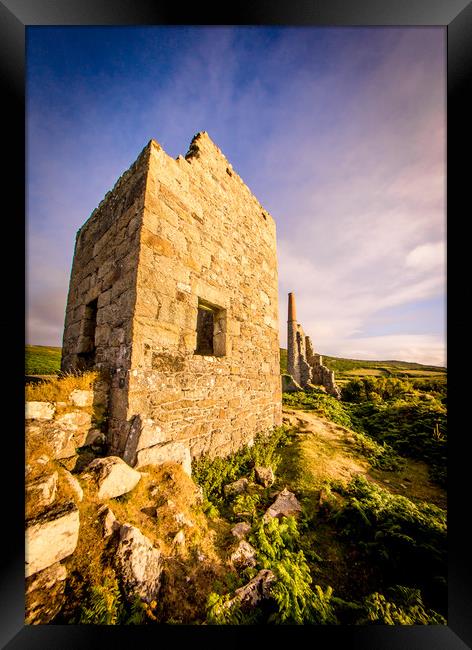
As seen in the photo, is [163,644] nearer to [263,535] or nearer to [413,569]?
[263,535]

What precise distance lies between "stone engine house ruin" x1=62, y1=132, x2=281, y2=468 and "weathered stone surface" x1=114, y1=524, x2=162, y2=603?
0.88 metres

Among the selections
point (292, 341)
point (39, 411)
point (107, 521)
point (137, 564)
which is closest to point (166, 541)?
point (137, 564)

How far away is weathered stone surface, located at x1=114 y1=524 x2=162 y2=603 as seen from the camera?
5.24 feet

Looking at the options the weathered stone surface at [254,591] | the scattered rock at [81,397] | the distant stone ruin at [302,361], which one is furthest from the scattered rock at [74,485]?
the distant stone ruin at [302,361]

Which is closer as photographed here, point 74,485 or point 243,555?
point 74,485

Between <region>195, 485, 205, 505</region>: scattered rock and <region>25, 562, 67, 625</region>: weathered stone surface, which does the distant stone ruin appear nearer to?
<region>195, 485, 205, 505</region>: scattered rock

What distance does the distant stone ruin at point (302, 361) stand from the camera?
51.8 feet

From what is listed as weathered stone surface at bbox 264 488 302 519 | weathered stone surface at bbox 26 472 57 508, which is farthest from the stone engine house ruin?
weathered stone surface at bbox 264 488 302 519

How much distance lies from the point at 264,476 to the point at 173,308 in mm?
3069

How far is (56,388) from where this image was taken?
8.59 feet
